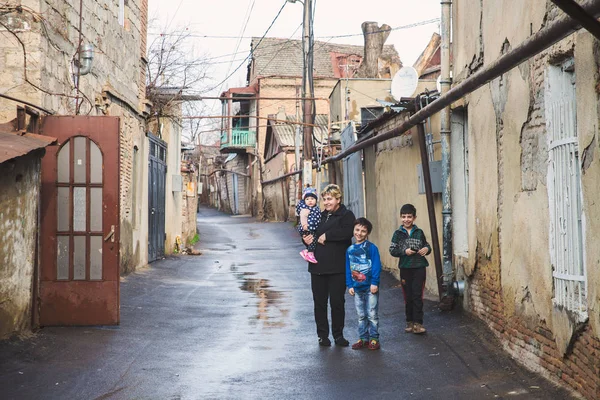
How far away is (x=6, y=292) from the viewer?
26.6ft

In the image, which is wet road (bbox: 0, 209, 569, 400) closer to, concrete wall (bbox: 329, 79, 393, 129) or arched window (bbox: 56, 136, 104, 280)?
arched window (bbox: 56, 136, 104, 280)

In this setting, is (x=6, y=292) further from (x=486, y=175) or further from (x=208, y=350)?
(x=486, y=175)

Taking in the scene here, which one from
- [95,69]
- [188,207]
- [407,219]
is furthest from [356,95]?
[407,219]

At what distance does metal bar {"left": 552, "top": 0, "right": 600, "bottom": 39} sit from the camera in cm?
428

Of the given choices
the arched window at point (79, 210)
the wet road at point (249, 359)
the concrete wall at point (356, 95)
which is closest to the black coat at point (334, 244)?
the wet road at point (249, 359)

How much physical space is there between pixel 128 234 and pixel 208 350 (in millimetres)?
7689

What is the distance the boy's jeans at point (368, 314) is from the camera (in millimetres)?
8211

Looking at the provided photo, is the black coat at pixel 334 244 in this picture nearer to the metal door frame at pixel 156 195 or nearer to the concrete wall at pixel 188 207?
the metal door frame at pixel 156 195

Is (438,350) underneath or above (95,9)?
underneath

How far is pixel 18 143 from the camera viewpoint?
7.69 meters

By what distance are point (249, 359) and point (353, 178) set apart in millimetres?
12008

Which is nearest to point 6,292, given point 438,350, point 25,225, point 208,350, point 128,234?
point 25,225

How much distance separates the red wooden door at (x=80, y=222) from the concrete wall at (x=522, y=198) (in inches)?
168

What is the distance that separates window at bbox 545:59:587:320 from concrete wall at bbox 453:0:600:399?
0.42 feet
